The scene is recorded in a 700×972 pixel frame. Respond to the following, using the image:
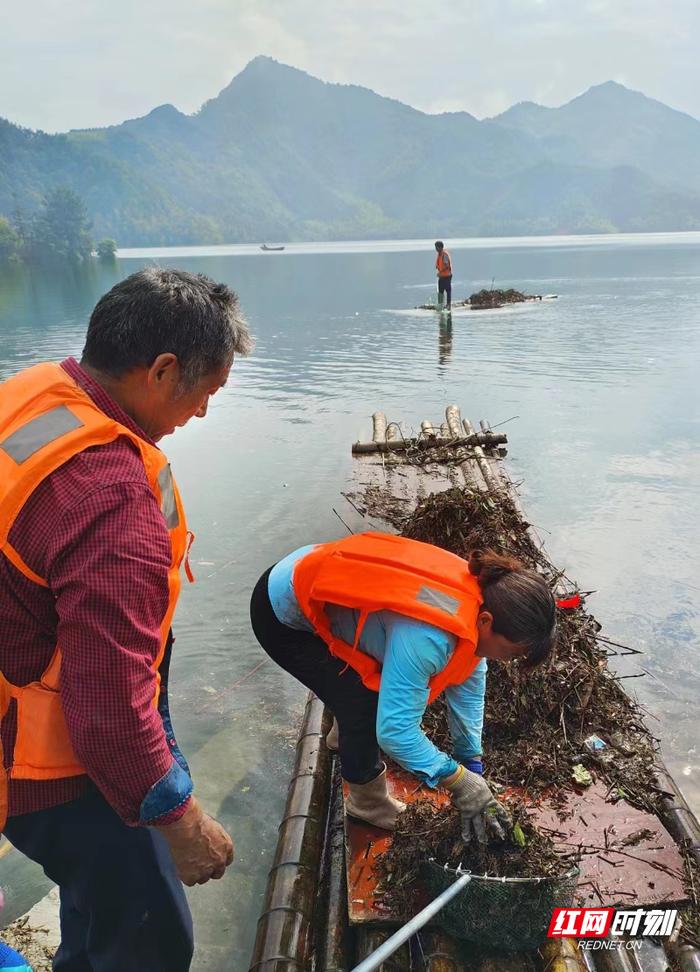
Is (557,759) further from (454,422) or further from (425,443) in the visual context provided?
(454,422)

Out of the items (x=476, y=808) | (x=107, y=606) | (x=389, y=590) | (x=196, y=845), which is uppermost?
(x=107, y=606)

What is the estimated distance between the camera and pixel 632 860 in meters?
2.76

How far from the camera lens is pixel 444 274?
21.2 m

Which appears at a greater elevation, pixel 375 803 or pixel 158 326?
pixel 158 326

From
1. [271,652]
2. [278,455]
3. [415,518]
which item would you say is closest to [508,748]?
[271,652]

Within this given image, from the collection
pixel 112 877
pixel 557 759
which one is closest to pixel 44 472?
pixel 112 877

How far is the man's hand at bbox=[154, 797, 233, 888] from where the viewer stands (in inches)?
65.1

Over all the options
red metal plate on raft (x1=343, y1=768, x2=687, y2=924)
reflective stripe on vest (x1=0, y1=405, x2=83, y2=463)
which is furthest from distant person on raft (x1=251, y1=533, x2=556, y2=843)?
reflective stripe on vest (x1=0, y1=405, x2=83, y2=463)

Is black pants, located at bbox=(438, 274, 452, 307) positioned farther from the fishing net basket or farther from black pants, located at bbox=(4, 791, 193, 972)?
black pants, located at bbox=(4, 791, 193, 972)

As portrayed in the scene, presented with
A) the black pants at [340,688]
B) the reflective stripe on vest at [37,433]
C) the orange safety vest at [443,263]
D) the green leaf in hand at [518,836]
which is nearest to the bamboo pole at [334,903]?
the black pants at [340,688]

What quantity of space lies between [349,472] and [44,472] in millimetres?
7237

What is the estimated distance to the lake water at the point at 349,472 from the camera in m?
4.13

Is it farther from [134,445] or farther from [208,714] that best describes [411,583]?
[208,714]

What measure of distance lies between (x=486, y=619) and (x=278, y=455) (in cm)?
736
